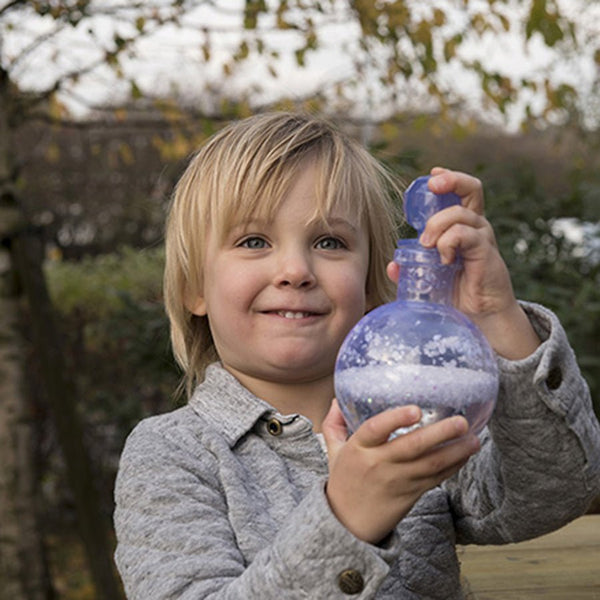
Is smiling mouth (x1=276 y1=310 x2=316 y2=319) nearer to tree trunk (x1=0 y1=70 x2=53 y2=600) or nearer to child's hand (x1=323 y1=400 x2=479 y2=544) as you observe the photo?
child's hand (x1=323 y1=400 x2=479 y2=544)

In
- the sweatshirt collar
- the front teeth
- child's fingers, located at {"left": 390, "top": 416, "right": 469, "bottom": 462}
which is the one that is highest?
child's fingers, located at {"left": 390, "top": 416, "right": 469, "bottom": 462}

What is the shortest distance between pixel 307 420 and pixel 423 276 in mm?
515

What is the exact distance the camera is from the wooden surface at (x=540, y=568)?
6.91ft

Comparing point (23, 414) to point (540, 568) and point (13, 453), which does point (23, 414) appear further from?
point (540, 568)

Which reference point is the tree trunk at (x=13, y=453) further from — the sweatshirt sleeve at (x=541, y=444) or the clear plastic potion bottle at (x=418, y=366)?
the clear plastic potion bottle at (x=418, y=366)

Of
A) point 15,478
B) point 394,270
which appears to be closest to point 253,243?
point 394,270

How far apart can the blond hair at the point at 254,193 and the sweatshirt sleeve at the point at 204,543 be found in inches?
12.6

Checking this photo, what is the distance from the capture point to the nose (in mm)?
1797

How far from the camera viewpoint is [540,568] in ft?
7.47

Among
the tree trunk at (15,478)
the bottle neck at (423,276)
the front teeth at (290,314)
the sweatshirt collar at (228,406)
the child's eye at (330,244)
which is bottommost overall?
the tree trunk at (15,478)

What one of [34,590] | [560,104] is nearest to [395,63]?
[560,104]

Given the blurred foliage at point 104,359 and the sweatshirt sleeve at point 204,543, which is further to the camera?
the blurred foliage at point 104,359

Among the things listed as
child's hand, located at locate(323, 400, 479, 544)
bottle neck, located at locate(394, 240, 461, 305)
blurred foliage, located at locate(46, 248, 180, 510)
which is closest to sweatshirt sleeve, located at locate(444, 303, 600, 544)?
bottle neck, located at locate(394, 240, 461, 305)

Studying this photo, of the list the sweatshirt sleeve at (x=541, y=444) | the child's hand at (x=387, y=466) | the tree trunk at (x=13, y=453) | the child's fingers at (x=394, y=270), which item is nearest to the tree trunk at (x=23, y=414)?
the tree trunk at (x=13, y=453)
